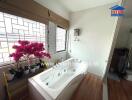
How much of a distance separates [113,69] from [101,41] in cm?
143

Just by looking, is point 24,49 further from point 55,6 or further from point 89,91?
point 89,91

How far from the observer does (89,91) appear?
76.6 inches

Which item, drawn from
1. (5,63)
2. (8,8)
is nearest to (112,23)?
(8,8)

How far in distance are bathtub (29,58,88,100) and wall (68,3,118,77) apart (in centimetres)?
69

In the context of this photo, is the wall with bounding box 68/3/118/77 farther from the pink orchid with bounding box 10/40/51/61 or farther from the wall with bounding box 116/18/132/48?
the pink orchid with bounding box 10/40/51/61

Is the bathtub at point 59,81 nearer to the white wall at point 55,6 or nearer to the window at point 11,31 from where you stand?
the window at point 11,31

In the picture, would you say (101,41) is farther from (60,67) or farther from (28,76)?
(28,76)

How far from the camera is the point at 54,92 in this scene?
1091 millimetres

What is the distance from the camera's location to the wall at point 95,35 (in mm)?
2385

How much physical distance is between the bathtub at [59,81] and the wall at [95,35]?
692mm

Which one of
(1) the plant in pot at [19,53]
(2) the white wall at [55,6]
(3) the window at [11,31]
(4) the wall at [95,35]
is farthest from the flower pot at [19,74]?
(4) the wall at [95,35]

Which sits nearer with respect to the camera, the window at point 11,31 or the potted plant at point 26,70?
the window at point 11,31

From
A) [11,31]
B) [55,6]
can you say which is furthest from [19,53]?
[55,6]

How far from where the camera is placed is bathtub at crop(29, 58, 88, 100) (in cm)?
110
